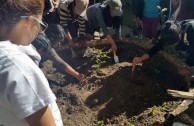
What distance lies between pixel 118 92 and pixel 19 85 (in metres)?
4.05

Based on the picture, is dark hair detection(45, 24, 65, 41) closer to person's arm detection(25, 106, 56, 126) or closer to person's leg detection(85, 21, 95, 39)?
person's leg detection(85, 21, 95, 39)

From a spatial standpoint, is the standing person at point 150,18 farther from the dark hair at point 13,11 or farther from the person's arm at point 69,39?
the dark hair at point 13,11

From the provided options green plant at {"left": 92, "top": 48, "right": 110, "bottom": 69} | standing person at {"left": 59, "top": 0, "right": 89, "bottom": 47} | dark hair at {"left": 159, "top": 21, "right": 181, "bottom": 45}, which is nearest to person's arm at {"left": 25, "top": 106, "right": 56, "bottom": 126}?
dark hair at {"left": 159, "top": 21, "right": 181, "bottom": 45}

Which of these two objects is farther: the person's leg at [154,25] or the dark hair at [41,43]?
the person's leg at [154,25]

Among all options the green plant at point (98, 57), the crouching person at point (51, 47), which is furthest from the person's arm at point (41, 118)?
the green plant at point (98, 57)

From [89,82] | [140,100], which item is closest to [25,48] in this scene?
[140,100]

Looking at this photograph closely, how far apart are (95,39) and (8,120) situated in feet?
18.0

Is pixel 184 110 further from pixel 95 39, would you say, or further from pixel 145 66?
pixel 95 39

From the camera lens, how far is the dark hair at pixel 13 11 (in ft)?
4.43

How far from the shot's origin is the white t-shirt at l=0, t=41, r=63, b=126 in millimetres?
1315

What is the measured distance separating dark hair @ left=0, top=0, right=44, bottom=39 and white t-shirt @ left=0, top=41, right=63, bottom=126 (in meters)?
0.08

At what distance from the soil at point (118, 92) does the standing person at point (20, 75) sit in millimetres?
3221

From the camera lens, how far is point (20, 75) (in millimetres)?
1319

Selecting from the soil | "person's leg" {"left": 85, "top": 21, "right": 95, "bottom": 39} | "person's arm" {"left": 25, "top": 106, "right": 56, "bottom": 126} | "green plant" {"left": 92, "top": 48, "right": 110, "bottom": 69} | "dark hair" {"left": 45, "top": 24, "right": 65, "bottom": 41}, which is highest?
"person's arm" {"left": 25, "top": 106, "right": 56, "bottom": 126}
